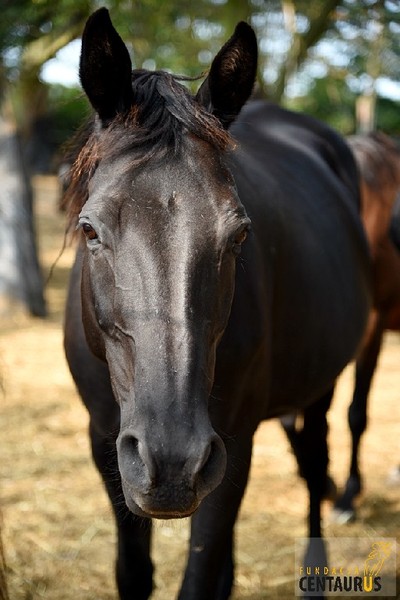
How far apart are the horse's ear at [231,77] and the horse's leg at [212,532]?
1087 mm

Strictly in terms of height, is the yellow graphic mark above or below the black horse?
below

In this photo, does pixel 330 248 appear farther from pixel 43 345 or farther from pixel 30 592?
pixel 43 345

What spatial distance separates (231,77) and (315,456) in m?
2.31

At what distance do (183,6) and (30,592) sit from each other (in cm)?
850

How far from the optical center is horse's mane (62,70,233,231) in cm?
214

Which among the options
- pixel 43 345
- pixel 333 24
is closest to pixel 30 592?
pixel 43 345

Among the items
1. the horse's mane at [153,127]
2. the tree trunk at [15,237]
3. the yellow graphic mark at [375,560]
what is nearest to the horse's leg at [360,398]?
the yellow graphic mark at [375,560]

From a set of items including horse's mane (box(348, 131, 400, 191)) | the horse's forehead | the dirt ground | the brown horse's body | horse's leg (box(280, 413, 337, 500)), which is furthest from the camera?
horse's mane (box(348, 131, 400, 191))

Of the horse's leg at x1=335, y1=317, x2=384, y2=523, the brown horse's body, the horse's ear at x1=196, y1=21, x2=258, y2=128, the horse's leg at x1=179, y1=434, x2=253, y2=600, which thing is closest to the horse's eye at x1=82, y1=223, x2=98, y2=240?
the horse's ear at x1=196, y1=21, x2=258, y2=128

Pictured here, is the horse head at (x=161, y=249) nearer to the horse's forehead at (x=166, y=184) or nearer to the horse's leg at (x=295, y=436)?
the horse's forehead at (x=166, y=184)

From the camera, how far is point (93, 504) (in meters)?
4.76

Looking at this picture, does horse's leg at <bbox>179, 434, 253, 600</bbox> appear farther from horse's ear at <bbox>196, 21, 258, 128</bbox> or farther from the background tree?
the background tree

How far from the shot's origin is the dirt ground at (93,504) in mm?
3871

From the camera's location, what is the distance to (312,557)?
387 centimetres
